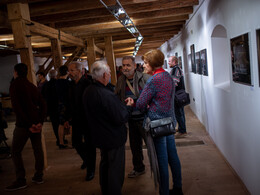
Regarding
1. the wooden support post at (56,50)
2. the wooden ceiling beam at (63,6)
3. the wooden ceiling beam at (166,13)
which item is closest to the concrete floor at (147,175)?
the wooden support post at (56,50)

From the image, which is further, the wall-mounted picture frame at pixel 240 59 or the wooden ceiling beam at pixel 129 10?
the wooden ceiling beam at pixel 129 10

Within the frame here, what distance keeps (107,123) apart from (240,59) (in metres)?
1.64

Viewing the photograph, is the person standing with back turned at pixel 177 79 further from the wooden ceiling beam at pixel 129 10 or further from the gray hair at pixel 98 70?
the gray hair at pixel 98 70

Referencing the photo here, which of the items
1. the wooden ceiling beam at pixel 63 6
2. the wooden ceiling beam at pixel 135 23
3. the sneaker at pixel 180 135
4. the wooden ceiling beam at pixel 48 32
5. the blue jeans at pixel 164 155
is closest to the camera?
the blue jeans at pixel 164 155

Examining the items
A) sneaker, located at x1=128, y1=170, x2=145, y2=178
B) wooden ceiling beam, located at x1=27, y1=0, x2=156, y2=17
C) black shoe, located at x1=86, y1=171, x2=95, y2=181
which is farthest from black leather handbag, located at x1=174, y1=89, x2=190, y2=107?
black shoe, located at x1=86, y1=171, x2=95, y2=181

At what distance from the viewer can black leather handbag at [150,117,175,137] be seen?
2.46 metres

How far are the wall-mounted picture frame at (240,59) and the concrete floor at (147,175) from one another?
1350 millimetres

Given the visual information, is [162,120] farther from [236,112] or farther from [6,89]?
[6,89]

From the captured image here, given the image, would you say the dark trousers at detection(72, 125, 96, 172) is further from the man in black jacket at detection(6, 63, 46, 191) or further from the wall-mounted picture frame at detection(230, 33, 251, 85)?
the wall-mounted picture frame at detection(230, 33, 251, 85)

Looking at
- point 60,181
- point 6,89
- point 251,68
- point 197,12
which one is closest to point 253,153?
point 251,68

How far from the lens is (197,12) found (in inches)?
228

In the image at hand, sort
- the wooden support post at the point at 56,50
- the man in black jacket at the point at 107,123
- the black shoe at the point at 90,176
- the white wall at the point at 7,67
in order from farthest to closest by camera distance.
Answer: the white wall at the point at 7,67
the wooden support post at the point at 56,50
the black shoe at the point at 90,176
the man in black jacket at the point at 107,123

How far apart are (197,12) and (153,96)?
13.5ft

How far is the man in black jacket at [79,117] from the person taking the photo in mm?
3293
